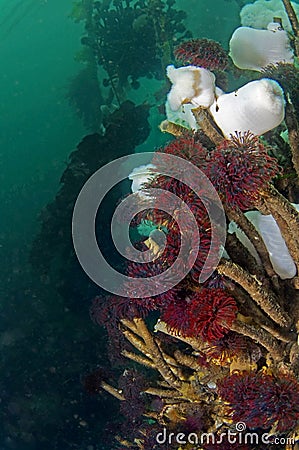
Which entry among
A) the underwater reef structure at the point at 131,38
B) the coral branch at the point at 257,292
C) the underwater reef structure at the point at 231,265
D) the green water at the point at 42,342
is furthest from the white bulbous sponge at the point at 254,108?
the underwater reef structure at the point at 131,38

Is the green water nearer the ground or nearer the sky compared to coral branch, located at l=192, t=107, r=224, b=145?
nearer the ground

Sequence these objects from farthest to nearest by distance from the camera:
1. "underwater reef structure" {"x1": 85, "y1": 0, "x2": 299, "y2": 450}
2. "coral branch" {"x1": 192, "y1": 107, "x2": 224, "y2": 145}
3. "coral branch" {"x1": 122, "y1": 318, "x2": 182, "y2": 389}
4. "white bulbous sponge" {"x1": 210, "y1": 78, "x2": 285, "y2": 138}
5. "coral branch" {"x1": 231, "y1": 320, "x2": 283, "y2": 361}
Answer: "coral branch" {"x1": 122, "y1": 318, "x2": 182, "y2": 389} < "coral branch" {"x1": 231, "y1": 320, "x2": 283, "y2": 361} < "coral branch" {"x1": 192, "y1": 107, "x2": 224, "y2": 145} < "white bulbous sponge" {"x1": 210, "y1": 78, "x2": 285, "y2": 138} < "underwater reef structure" {"x1": 85, "y1": 0, "x2": 299, "y2": 450}

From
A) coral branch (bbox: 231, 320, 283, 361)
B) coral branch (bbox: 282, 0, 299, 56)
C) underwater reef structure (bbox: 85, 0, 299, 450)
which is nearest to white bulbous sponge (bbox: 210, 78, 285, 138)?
underwater reef structure (bbox: 85, 0, 299, 450)

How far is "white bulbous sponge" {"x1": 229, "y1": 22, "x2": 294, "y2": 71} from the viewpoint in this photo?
3.32 meters

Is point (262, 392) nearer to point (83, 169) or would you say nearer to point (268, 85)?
point (268, 85)

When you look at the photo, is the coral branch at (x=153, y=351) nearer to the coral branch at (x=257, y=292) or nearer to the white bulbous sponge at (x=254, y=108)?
the coral branch at (x=257, y=292)

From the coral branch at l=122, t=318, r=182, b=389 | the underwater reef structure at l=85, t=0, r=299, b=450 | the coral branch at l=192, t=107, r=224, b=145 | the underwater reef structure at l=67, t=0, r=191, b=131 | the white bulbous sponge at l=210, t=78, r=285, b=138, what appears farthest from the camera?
the underwater reef structure at l=67, t=0, r=191, b=131

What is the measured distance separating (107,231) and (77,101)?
783 cm

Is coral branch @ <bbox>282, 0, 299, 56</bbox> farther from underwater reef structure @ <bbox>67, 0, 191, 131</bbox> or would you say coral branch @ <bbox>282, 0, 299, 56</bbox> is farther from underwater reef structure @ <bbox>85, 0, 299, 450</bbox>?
underwater reef structure @ <bbox>67, 0, 191, 131</bbox>

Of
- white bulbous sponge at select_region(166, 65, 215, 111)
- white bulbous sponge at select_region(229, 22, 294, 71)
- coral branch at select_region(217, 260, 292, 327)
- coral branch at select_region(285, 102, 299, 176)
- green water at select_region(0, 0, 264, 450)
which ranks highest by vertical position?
white bulbous sponge at select_region(229, 22, 294, 71)

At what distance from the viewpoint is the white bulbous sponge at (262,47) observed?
10.9ft

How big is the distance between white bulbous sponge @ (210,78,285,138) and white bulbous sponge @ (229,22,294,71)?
1031 millimetres

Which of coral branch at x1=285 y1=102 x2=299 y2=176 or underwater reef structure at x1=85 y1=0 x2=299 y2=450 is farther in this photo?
coral branch at x1=285 y1=102 x2=299 y2=176

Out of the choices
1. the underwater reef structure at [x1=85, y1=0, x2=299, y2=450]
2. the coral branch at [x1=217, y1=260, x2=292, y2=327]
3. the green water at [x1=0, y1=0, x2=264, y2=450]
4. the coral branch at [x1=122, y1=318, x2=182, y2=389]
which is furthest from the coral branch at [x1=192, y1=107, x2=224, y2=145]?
the green water at [x1=0, y1=0, x2=264, y2=450]
